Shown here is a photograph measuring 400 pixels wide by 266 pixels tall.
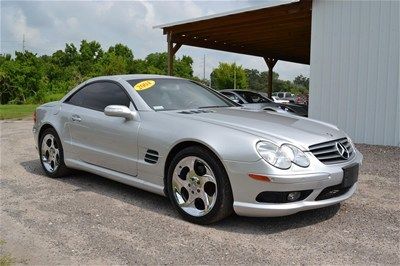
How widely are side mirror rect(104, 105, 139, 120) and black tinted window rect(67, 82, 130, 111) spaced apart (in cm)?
29

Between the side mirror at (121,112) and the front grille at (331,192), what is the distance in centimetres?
206

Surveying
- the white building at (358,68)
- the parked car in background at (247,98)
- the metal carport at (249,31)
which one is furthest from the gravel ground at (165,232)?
the parked car in background at (247,98)

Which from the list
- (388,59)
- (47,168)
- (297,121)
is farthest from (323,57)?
(47,168)

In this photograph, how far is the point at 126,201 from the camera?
489cm

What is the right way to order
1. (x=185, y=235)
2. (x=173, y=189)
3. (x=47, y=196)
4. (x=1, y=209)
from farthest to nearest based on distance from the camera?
(x=47, y=196) → (x=1, y=209) → (x=173, y=189) → (x=185, y=235)

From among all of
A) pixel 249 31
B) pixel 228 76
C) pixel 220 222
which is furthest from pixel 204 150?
pixel 228 76

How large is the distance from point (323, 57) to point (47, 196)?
7.16 m

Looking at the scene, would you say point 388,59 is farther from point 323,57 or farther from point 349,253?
point 349,253

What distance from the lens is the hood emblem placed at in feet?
13.6

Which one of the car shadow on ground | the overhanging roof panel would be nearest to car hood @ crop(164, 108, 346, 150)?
the car shadow on ground

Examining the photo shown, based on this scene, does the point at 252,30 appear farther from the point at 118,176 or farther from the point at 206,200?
the point at 206,200

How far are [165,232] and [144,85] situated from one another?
6.37 ft

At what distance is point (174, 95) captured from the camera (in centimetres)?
516

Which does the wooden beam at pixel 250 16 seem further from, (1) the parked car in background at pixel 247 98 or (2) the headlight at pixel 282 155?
(2) the headlight at pixel 282 155
